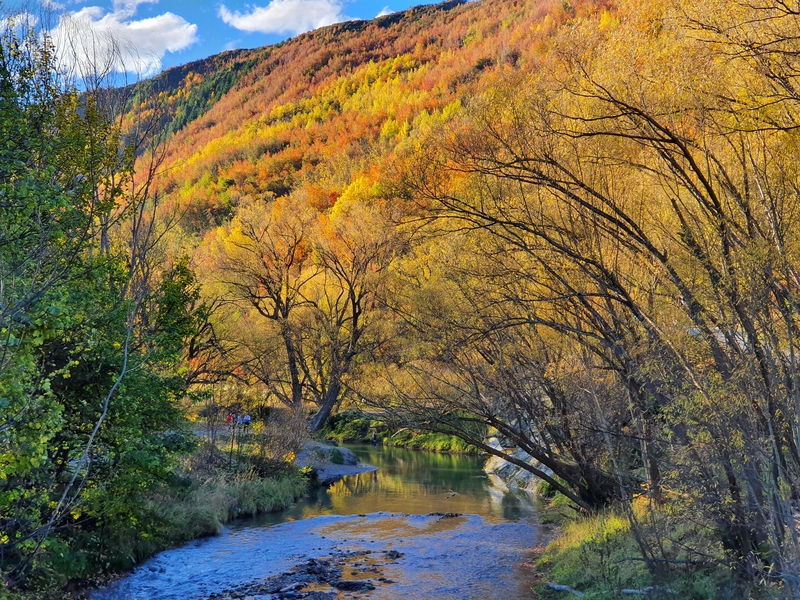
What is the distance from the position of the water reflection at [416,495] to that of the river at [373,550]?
0.04 metres

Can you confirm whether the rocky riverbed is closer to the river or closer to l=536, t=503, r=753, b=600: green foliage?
the river

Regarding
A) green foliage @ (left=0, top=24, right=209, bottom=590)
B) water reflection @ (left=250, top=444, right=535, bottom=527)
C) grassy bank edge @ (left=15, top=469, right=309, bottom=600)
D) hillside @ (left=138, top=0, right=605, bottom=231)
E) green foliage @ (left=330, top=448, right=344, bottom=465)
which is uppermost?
hillside @ (left=138, top=0, right=605, bottom=231)

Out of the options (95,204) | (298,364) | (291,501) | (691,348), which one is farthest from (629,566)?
(298,364)

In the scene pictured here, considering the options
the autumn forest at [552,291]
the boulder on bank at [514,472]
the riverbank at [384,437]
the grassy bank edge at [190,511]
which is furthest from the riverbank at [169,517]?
the riverbank at [384,437]

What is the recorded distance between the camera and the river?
11586 mm

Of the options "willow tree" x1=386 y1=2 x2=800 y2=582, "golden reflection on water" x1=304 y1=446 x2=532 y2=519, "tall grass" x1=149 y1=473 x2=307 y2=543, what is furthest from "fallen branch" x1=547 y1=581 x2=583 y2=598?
"tall grass" x1=149 y1=473 x2=307 y2=543

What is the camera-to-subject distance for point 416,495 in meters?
22.2

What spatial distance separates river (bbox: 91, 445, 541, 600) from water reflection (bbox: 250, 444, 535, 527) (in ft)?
0.12

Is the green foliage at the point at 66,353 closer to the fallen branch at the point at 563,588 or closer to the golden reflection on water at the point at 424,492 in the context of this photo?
the fallen branch at the point at 563,588

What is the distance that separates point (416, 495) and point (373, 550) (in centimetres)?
771

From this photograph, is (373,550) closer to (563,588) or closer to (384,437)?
(563,588)

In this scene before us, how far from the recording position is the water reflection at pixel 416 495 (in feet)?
64.2

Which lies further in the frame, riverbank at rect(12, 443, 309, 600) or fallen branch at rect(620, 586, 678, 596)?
riverbank at rect(12, 443, 309, 600)

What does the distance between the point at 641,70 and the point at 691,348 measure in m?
3.37
